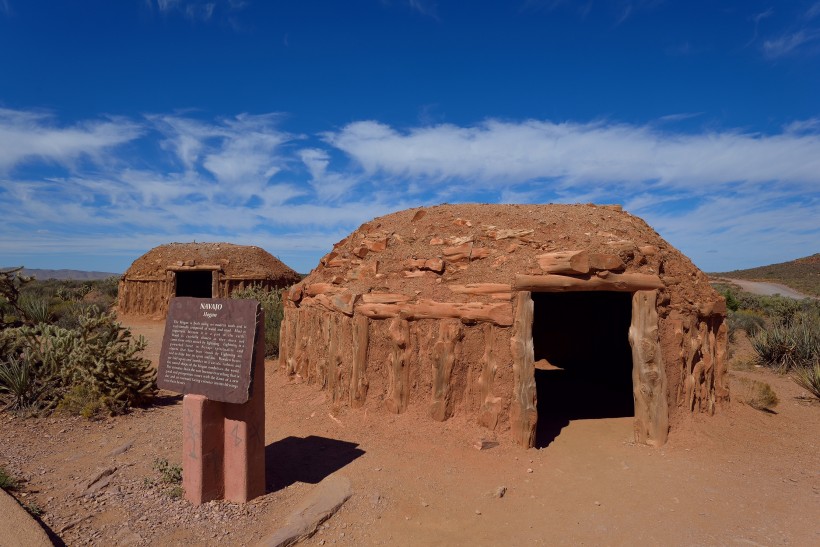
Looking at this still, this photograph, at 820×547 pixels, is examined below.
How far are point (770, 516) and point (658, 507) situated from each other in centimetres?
97

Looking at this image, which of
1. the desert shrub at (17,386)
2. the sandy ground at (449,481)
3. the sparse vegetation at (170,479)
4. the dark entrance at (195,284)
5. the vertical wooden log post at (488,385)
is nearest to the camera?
the sandy ground at (449,481)

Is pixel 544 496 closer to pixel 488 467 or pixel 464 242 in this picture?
pixel 488 467

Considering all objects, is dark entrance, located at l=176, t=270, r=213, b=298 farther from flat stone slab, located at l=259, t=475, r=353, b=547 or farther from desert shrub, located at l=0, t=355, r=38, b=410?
flat stone slab, located at l=259, t=475, r=353, b=547

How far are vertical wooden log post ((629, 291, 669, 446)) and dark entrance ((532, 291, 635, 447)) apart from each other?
1.15m

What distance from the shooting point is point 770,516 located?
4641 millimetres

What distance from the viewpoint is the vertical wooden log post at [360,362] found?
21.8 feet

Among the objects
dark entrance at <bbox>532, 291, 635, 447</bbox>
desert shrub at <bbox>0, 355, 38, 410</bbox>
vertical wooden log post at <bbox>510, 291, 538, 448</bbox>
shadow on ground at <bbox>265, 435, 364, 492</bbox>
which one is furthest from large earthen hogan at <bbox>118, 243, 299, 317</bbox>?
vertical wooden log post at <bbox>510, 291, 538, 448</bbox>

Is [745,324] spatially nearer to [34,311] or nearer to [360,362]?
[360,362]

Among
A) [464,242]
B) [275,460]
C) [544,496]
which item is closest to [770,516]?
[544,496]

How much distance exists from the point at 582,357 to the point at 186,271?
14.1 meters

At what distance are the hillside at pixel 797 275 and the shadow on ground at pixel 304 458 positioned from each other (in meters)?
37.6

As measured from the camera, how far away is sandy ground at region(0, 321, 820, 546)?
4.25 m

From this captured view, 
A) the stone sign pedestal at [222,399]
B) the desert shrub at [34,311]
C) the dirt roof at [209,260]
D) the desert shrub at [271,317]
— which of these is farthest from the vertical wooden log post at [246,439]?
the dirt roof at [209,260]

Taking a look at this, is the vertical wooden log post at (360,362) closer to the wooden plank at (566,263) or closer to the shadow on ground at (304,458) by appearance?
the shadow on ground at (304,458)
